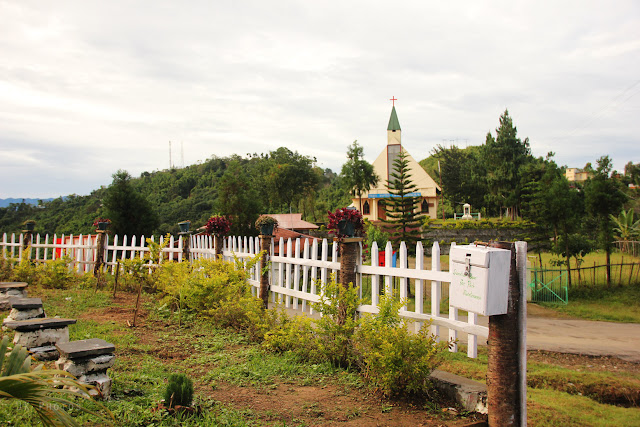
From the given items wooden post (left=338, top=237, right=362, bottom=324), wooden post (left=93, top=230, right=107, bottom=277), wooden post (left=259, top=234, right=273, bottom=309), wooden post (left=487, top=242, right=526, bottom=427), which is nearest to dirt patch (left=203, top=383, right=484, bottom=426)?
wooden post (left=487, top=242, right=526, bottom=427)

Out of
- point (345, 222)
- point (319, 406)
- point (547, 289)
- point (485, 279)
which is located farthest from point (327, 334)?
point (547, 289)

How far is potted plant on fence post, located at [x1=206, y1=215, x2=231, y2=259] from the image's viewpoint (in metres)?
7.72

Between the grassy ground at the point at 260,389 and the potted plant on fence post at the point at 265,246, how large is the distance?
0.92 meters

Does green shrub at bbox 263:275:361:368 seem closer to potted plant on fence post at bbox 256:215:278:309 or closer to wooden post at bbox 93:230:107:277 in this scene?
potted plant on fence post at bbox 256:215:278:309

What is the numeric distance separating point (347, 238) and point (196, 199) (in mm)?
40089

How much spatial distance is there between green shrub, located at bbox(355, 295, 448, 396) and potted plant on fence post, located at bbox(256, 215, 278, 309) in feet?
9.67

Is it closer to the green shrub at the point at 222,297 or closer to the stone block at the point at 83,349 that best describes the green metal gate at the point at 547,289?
the green shrub at the point at 222,297

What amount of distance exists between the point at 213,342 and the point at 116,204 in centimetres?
1848

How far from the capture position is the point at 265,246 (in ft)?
20.6

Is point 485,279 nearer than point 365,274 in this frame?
Yes

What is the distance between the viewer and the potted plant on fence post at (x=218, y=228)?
304 inches

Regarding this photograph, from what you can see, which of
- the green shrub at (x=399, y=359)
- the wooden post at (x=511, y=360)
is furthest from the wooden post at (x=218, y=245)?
the wooden post at (x=511, y=360)

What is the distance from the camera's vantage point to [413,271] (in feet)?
12.9

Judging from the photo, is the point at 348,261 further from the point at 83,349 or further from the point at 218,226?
the point at 218,226
